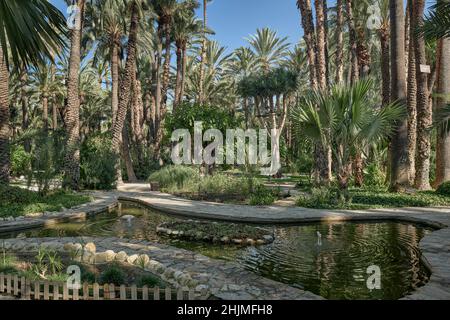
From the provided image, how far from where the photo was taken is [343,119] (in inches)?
486

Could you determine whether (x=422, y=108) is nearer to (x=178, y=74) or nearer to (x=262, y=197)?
(x=262, y=197)

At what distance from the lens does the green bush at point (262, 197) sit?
14.2 m

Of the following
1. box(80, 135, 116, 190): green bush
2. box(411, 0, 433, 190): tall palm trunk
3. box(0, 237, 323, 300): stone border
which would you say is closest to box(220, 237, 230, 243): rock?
box(0, 237, 323, 300): stone border

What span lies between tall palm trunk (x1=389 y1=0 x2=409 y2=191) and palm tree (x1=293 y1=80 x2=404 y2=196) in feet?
11.8

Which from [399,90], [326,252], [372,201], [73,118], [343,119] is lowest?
[326,252]

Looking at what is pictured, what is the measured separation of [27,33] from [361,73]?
67.2 feet

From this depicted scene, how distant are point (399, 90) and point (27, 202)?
14.8 m

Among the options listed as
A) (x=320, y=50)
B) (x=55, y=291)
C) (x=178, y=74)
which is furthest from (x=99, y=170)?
(x=55, y=291)

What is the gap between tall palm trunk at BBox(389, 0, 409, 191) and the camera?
15.7 meters

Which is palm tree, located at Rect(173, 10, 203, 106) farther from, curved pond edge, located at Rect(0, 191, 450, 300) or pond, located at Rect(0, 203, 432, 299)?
pond, located at Rect(0, 203, 432, 299)

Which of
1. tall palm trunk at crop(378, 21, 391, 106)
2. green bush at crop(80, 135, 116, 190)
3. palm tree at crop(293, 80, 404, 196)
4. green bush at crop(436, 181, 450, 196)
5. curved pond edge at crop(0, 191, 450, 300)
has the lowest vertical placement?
curved pond edge at crop(0, 191, 450, 300)

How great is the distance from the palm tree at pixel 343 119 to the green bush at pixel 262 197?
106 inches

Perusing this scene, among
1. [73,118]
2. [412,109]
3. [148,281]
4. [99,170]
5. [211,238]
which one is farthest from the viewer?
[99,170]
